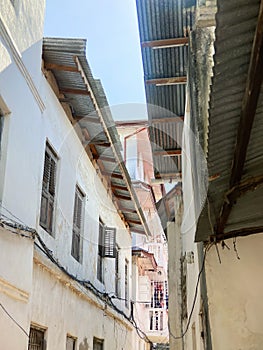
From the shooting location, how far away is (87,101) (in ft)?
35.9

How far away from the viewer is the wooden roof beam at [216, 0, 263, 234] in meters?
2.51

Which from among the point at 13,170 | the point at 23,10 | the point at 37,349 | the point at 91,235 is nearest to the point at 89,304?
the point at 91,235

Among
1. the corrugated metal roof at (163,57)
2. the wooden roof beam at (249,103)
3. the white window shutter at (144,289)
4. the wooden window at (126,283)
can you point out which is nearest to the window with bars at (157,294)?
the white window shutter at (144,289)

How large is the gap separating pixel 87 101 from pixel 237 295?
262 inches

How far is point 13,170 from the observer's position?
688 centimetres

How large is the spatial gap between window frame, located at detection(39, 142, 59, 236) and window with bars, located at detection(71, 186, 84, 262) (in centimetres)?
173

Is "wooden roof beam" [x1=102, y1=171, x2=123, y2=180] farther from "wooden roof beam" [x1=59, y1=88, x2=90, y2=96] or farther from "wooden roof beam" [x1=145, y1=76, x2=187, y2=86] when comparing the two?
"wooden roof beam" [x1=145, y1=76, x2=187, y2=86]

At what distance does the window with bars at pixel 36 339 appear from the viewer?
26.0 ft

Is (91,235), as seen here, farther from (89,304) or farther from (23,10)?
(23,10)

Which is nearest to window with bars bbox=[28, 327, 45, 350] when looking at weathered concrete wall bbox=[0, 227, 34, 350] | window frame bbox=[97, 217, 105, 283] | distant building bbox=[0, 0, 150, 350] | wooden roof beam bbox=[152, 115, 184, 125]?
distant building bbox=[0, 0, 150, 350]

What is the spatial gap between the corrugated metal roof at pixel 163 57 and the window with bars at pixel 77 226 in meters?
2.58

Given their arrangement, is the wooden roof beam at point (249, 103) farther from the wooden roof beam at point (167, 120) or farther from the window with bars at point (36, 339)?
the wooden roof beam at point (167, 120)

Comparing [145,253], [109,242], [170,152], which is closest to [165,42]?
[170,152]

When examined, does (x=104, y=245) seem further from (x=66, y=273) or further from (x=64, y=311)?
(x=66, y=273)
